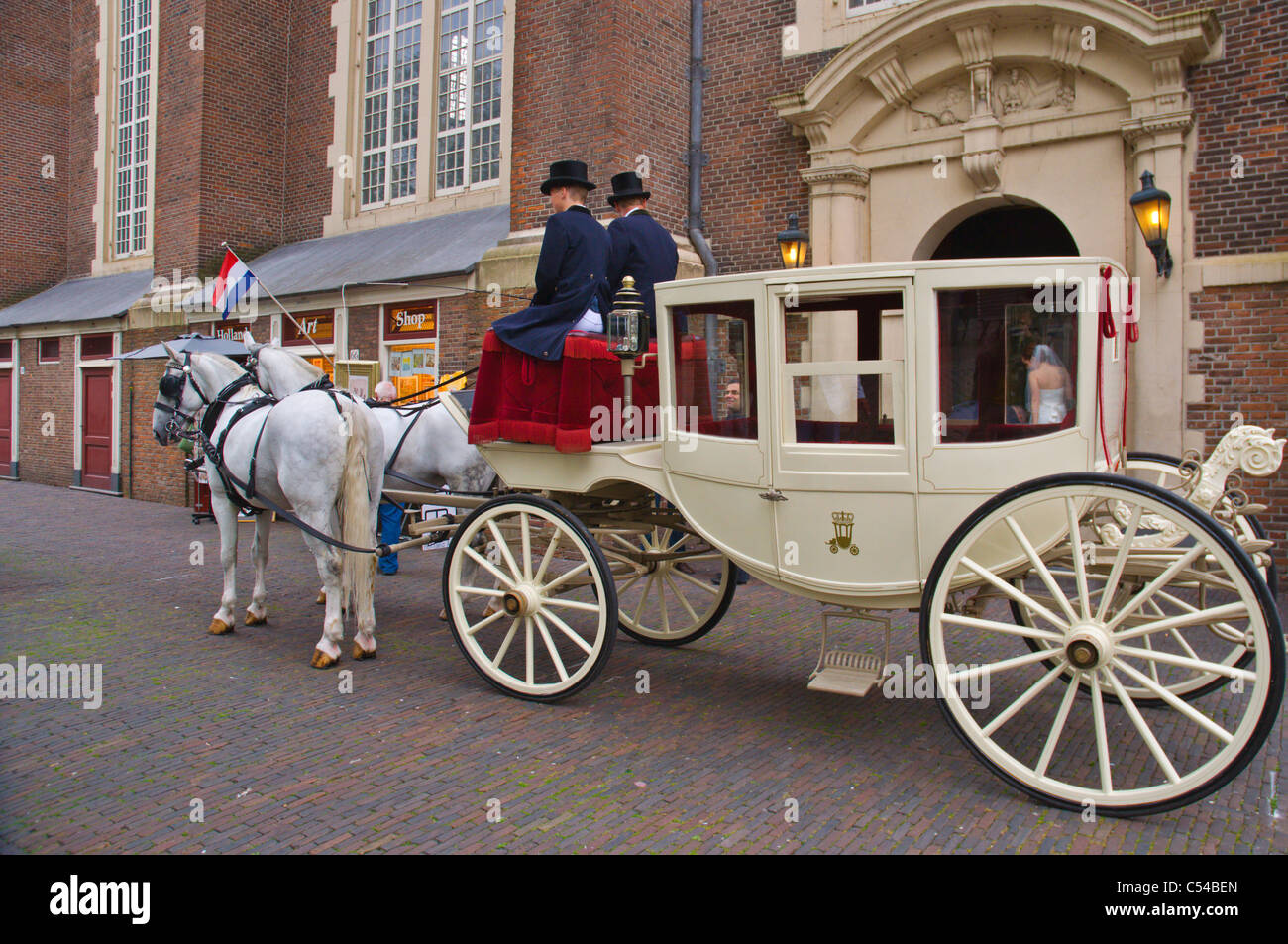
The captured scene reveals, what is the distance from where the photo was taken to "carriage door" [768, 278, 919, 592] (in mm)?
4168

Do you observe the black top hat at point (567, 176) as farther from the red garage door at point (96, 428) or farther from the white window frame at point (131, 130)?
the white window frame at point (131, 130)

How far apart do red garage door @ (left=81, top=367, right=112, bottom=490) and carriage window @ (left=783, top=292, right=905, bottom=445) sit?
1781 centimetres

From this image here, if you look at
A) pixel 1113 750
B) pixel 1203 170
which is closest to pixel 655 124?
pixel 1203 170

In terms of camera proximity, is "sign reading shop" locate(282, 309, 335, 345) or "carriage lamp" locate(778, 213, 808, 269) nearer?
"carriage lamp" locate(778, 213, 808, 269)

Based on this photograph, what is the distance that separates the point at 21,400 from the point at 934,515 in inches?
900

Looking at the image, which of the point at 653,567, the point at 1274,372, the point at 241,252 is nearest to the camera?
the point at 653,567

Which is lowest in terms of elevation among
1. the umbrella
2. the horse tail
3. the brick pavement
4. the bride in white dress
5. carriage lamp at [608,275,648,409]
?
the brick pavement

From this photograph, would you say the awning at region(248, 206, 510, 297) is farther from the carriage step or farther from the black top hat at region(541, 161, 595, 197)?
the carriage step

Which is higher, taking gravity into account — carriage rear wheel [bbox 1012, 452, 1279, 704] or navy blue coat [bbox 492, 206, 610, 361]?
navy blue coat [bbox 492, 206, 610, 361]

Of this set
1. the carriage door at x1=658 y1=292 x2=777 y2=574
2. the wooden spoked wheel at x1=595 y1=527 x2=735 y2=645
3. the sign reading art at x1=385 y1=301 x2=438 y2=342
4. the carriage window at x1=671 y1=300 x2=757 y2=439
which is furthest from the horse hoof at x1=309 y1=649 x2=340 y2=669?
the sign reading art at x1=385 y1=301 x2=438 y2=342

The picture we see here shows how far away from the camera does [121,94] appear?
66.5 ft

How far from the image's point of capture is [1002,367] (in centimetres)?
412

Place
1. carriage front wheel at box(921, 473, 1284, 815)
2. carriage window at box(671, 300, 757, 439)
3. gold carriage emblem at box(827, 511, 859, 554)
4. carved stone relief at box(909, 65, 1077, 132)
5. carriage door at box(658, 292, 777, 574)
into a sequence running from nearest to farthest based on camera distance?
carriage front wheel at box(921, 473, 1284, 815) < gold carriage emblem at box(827, 511, 859, 554) < carriage door at box(658, 292, 777, 574) < carriage window at box(671, 300, 757, 439) < carved stone relief at box(909, 65, 1077, 132)

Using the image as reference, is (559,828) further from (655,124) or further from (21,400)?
(21,400)
